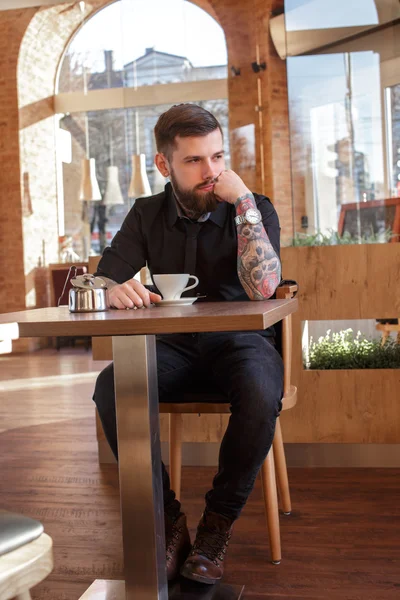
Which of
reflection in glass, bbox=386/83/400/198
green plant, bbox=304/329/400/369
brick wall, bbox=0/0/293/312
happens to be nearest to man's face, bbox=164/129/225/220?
green plant, bbox=304/329/400/369

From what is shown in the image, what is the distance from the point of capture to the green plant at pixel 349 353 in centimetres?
298

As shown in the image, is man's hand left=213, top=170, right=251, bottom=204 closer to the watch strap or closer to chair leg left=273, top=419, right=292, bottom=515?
the watch strap

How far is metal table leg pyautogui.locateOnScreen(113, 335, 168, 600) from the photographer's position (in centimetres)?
152

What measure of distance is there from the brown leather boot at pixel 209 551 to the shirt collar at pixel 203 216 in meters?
0.83

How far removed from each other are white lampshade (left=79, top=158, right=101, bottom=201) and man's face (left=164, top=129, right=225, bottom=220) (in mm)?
7784

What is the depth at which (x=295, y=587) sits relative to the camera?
188 cm

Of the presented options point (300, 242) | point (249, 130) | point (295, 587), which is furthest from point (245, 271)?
point (249, 130)

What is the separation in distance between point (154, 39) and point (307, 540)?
8.68 metres

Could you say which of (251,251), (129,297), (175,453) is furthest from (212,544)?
(251,251)

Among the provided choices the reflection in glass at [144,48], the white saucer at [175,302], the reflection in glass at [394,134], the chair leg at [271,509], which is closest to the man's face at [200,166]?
the white saucer at [175,302]

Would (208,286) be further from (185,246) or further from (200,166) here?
(200,166)

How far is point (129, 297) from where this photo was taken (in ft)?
5.46

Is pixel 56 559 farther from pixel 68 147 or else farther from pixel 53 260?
pixel 68 147

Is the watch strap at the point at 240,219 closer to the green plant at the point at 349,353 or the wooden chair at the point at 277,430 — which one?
the wooden chair at the point at 277,430
